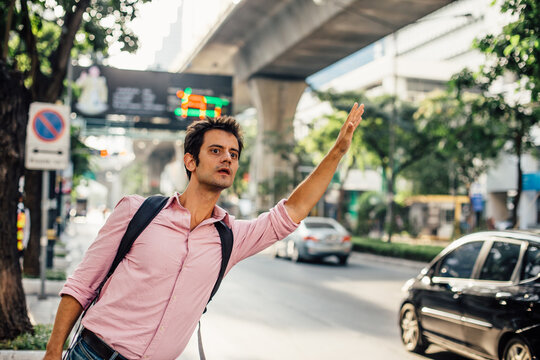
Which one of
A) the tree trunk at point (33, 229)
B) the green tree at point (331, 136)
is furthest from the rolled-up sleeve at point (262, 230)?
the green tree at point (331, 136)

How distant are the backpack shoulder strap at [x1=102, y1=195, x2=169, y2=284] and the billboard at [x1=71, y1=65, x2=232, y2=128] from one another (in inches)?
1051

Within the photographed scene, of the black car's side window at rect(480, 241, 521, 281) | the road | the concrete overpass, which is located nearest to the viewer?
the black car's side window at rect(480, 241, 521, 281)

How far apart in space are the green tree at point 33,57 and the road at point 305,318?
216 centimetres

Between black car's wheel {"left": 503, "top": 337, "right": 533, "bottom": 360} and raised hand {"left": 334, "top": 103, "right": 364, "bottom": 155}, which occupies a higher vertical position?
raised hand {"left": 334, "top": 103, "right": 364, "bottom": 155}

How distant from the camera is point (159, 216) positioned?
279 centimetres

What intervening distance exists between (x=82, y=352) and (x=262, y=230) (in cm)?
87

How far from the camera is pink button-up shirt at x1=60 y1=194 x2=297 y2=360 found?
269 cm

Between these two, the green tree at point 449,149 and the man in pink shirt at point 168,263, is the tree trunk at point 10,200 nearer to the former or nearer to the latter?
the man in pink shirt at point 168,263

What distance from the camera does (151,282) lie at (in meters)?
2.70

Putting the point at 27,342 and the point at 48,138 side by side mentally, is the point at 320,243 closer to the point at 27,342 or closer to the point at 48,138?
the point at 48,138

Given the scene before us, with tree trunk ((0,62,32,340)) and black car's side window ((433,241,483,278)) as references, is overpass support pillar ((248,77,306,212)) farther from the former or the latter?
tree trunk ((0,62,32,340))

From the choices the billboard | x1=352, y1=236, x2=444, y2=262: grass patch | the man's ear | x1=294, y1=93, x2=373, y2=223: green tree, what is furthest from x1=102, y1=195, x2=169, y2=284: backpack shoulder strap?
x1=294, y1=93, x2=373, y2=223: green tree

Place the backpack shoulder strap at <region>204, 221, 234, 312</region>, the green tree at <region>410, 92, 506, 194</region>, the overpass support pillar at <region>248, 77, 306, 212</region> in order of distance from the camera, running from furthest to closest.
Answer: the overpass support pillar at <region>248, 77, 306, 212</region> < the green tree at <region>410, 92, 506, 194</region> < the backpack shoulder strap at <region>204, 221, 234, 312</region>

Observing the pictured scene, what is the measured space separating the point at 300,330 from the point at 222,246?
700 cm
